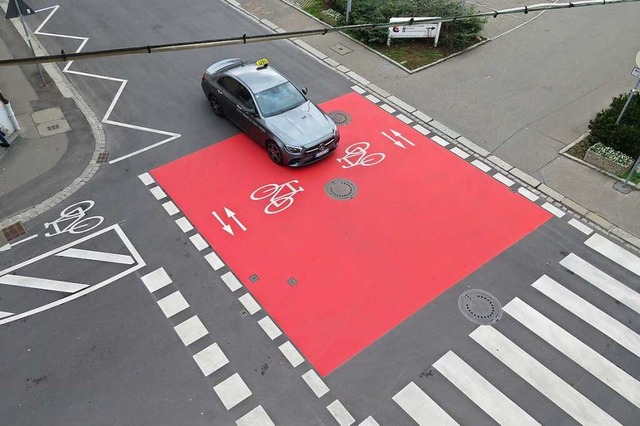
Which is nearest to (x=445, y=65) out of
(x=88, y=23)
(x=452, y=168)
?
(x=452, y=168)

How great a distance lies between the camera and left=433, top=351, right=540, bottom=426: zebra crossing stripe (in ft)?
27.4

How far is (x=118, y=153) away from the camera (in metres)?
13.6

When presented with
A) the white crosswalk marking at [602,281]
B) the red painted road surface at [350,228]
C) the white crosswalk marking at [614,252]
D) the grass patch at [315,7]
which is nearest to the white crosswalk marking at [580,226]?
the white crosswalk marking at [614,252]

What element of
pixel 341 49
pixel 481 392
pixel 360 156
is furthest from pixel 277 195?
pixel 341 49

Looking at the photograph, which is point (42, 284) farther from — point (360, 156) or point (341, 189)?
point (360, 156)

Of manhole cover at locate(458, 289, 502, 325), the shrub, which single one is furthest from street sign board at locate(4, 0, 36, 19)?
the shrub

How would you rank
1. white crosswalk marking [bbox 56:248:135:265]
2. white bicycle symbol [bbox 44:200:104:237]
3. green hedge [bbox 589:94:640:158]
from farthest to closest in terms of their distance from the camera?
green hedge [bbox 589:94:640:158], white bicycle symbol [bbox 44:200:104:237], white crosswalk marking [bbox 56:248:135:265]

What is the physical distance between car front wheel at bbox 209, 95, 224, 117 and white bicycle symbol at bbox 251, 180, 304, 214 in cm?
365

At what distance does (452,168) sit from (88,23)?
16.5m

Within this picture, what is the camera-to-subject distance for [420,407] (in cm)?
845

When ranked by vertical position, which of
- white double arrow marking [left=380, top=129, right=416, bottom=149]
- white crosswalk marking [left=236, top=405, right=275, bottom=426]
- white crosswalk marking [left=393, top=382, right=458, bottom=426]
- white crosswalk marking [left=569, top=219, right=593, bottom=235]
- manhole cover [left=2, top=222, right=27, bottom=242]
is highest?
white double arrow marking [left=380, top=129, right=416, bottom=149]

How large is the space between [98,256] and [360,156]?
24.5 ft

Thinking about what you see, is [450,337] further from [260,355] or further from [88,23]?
[88,23]

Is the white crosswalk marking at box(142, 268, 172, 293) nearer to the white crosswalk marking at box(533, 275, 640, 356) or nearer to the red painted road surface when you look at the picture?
the red painted road surface
